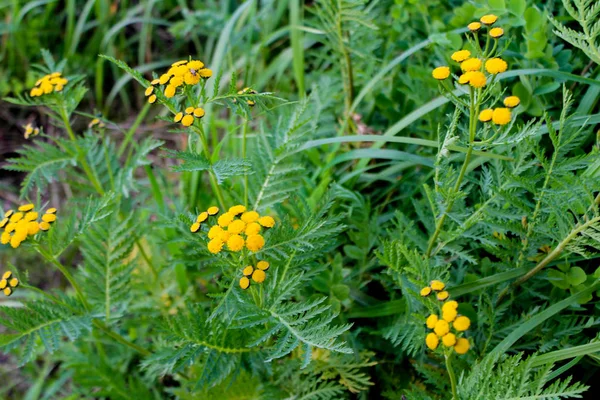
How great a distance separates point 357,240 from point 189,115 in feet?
1.85

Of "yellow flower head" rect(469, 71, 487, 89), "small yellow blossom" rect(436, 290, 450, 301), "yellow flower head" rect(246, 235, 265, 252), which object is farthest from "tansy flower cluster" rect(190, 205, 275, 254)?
"yellow flower head" rect(469, 71, 487, 89)

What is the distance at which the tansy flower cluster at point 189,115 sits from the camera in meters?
0.98

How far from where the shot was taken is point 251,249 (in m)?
0.95

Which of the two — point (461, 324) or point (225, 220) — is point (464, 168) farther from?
point (225, 220)

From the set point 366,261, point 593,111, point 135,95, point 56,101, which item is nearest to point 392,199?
point 366,261

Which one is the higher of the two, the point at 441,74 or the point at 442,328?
the point at 441,74

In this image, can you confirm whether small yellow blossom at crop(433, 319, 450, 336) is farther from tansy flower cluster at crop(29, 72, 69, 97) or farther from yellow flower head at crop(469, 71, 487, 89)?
tansy flower cluster at crop(29, 72, 69, 97)

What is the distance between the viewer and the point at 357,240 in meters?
1.39

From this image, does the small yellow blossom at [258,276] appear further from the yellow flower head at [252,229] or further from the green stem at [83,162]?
the green stem at [83,162]

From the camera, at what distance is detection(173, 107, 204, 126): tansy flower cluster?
3.21ft

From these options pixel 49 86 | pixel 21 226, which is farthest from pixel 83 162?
pixel 21 226

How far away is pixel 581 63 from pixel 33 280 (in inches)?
77.7

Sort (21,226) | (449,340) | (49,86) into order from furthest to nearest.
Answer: (49,86), (21,226), (449,340)

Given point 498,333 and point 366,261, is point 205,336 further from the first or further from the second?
point 498,333
